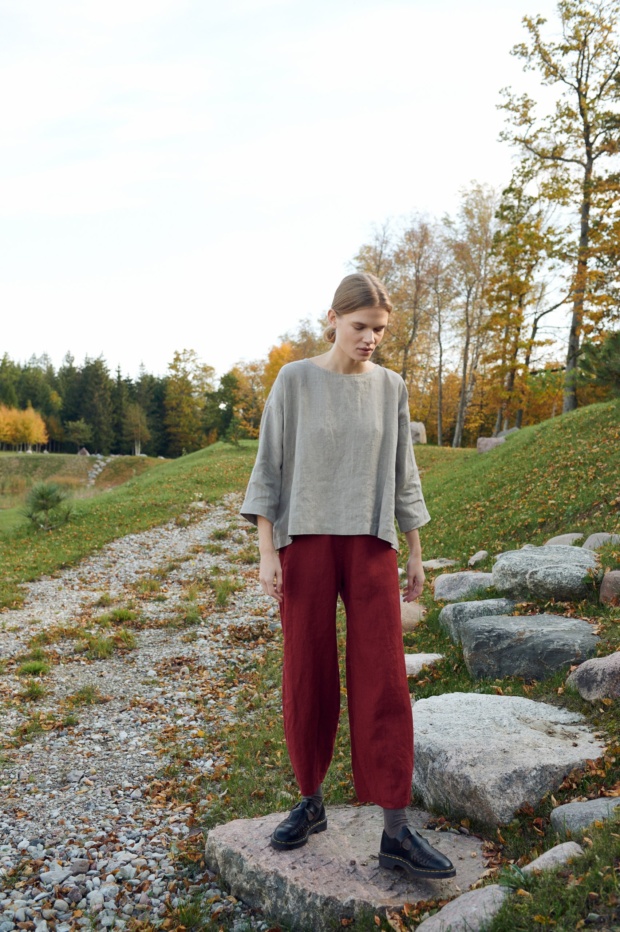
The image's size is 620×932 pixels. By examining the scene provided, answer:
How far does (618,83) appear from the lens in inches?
811

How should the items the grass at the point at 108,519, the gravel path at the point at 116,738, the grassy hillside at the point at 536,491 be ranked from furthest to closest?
the grass at the point at 108,519 → the grassy hillside at the point at 536,491 → the gravel path at the point at 116,738

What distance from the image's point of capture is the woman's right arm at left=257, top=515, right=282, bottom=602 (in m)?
3.04

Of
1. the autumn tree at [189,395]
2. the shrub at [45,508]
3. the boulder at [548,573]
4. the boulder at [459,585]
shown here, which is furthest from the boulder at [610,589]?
the autumn tree at [189,395]

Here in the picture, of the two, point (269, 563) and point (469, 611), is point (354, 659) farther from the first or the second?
point (469, 611)

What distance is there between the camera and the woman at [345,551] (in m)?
2.98

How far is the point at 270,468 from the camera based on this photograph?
3.17 m

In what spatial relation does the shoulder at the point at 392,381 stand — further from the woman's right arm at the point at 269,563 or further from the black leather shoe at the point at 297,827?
the black leather shoe at the point at 297,827

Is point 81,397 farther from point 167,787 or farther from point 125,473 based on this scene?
point 167,787

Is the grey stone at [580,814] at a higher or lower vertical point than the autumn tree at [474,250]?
lower

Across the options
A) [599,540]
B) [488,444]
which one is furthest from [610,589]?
[488,444]

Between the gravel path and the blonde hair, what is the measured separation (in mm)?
2647

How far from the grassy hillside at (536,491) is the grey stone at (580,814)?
219 inches

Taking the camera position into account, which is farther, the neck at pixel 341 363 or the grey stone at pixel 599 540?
the grey stone at pixel 599 540

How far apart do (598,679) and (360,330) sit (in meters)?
2.69
